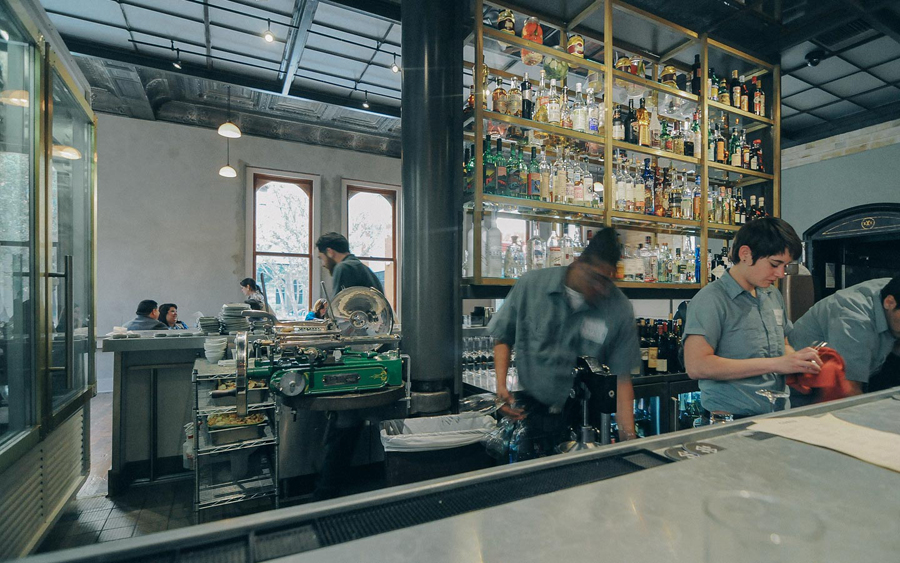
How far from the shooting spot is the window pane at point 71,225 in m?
2.55

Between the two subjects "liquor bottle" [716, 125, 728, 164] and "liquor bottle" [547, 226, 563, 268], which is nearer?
"liquor bottle" [547, 226, 563, 268]

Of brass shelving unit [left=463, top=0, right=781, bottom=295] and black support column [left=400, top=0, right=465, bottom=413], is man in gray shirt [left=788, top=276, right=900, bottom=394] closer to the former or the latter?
brass shelving unit [left=463, top=0, right=781, bottom=295]

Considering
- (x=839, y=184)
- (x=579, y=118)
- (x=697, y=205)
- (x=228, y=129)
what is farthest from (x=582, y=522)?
(x=839, y=184)

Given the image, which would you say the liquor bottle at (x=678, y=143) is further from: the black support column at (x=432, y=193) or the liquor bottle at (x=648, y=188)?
the black support column at (x=432, y=193)

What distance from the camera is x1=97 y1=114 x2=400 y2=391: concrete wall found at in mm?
6410

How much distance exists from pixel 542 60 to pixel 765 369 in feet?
7.25

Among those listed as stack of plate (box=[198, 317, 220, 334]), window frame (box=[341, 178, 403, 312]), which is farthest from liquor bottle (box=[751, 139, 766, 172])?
window frame (box=[341, 178, 403, 312])

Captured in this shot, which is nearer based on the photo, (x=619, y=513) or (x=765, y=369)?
(x=619, y=513)

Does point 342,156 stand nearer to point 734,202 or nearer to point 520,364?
point 734,202

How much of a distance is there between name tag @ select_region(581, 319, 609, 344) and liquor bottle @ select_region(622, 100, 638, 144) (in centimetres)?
181

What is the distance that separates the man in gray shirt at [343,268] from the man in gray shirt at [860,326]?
7.52 feet

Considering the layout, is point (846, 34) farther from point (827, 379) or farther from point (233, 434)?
point (233, 434)

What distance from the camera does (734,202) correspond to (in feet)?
12.1

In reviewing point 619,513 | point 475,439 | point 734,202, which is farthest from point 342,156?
point 619,513
